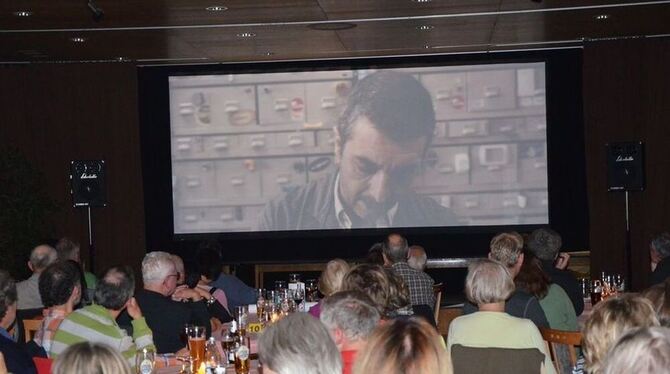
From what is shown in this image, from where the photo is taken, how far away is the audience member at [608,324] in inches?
146

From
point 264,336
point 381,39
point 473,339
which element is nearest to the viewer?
point 264,336

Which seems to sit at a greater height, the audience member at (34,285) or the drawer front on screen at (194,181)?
the drawer front on screen at (194,181)

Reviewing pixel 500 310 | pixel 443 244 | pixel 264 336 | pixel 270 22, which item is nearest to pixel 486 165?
pixel 443 244

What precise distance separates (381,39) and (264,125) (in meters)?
2.71

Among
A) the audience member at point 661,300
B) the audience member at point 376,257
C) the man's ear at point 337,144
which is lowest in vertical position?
the audience member at point 376,257

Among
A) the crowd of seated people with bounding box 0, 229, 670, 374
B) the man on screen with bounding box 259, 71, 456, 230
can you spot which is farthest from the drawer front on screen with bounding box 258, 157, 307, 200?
the crowd of seated people with bounding box 0, 229, 670, 374

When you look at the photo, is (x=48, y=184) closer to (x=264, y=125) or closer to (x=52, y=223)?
(x=52, y=223)

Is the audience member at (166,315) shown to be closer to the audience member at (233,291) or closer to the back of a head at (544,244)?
the audience member at (233,291)

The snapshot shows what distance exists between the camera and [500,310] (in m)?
4.98

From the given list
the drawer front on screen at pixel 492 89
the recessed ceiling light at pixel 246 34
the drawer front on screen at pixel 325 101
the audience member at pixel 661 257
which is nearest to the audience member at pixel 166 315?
the audience member at pixel 661 257

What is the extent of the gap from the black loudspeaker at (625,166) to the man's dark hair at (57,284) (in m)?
8.24

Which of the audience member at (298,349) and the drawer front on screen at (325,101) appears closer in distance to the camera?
the audience member at (298,349)

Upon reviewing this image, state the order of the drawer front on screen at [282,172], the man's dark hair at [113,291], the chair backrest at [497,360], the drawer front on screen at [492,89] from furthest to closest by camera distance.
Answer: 1. the drawer front on screen at [282,172]
2. the drawer front on screen at [492,89]
3. the man's dark hair at [113,291]
4. the chair backrest at [497,360]

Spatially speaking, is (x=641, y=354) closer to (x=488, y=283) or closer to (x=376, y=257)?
(x=488, y=283)
